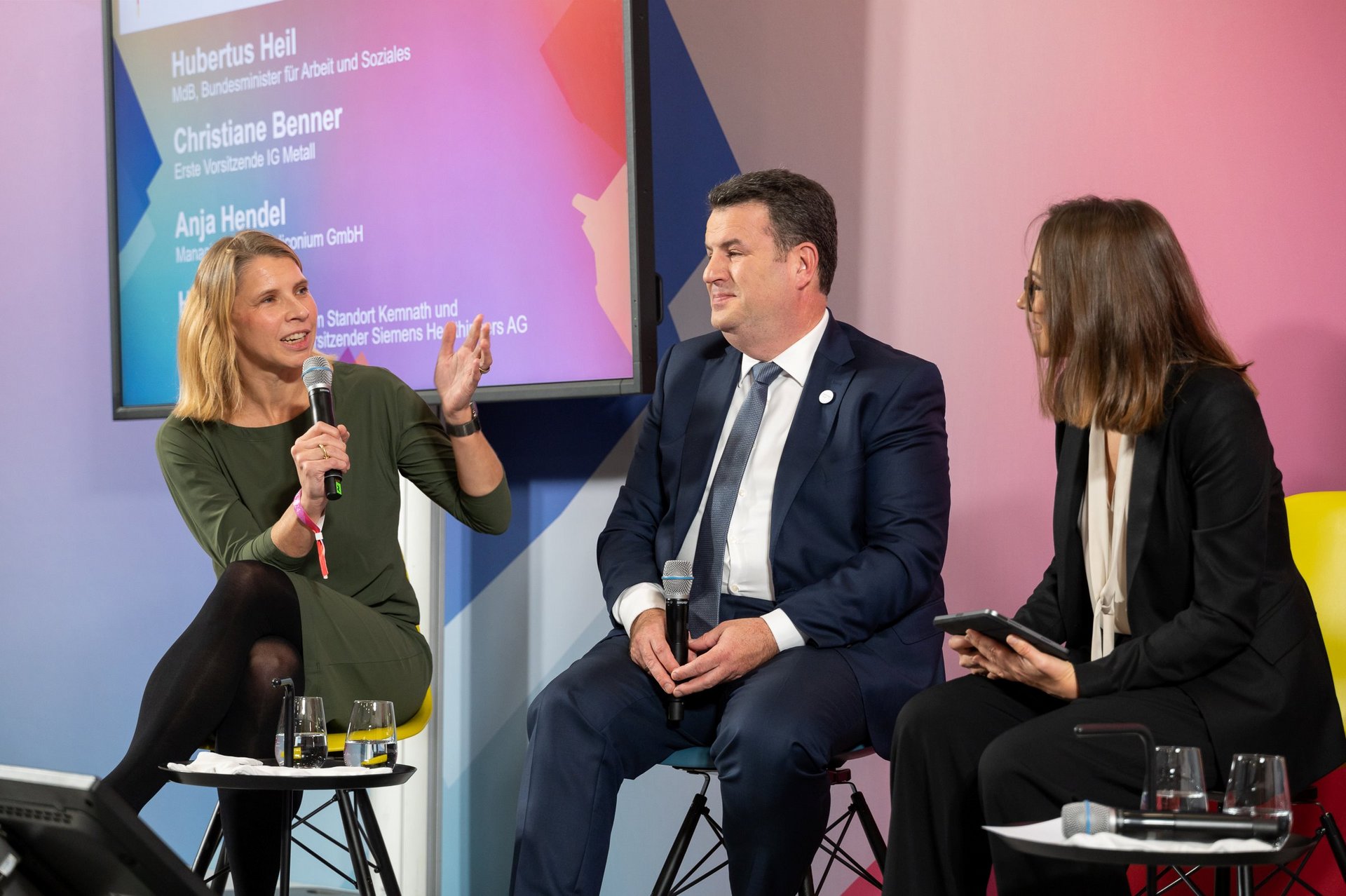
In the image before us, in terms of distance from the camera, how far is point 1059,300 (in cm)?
205

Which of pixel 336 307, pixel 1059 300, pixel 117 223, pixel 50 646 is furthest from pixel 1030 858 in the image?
pixel 50 646

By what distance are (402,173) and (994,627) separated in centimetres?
202

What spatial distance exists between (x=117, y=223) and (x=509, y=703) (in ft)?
5.55

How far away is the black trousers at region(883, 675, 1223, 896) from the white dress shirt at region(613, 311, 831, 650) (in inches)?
18.6

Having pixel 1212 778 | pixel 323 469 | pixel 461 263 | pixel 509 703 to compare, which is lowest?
pixel 509 703

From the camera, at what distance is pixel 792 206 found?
2.60m

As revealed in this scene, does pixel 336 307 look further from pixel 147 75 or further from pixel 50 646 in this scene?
pixel 50 646

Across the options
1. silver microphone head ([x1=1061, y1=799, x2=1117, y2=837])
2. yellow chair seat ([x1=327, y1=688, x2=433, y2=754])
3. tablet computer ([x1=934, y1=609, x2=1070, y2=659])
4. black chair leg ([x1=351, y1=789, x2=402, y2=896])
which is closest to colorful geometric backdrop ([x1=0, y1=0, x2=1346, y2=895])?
yellow chair seat ([x1=327, y1=688, x2=433, y2=754])

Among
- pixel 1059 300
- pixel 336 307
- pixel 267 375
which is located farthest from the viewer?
pixel 336 307

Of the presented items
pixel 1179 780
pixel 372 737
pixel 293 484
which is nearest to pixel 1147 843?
pixel 1179 780

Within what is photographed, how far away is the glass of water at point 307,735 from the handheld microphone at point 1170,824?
1162 mm

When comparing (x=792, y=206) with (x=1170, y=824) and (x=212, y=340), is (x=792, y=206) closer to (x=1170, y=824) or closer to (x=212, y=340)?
(x=212, y=340)

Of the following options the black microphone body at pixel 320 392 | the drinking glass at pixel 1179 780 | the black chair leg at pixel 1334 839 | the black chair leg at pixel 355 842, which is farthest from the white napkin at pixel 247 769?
the black chair leg at pixel 1334 839

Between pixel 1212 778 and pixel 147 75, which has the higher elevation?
pixel 147 75
